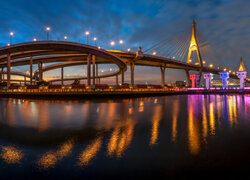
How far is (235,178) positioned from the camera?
8.33 ft

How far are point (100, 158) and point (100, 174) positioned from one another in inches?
22.2

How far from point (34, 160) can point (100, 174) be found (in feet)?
5.12

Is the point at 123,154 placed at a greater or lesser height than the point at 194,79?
lesser

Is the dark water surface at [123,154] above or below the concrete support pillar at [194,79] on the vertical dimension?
below

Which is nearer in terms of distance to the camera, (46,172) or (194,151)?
(46,172)

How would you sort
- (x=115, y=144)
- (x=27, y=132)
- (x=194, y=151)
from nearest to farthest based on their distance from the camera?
(x=194, y=151)
(x=115, y=144)
(x=27, y=132)

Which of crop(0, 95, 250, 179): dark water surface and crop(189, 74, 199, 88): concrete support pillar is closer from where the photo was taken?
crop(0, 95, 250, 179): dark water surface

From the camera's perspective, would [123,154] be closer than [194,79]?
Yes

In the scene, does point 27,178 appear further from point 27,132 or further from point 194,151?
point 194,151

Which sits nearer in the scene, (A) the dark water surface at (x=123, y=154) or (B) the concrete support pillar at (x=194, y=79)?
(A) the dark water surface at (x=123, y=154)

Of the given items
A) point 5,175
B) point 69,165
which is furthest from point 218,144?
point 5,175

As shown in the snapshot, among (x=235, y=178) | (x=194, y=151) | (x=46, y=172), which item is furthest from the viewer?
(x=194, y=151)

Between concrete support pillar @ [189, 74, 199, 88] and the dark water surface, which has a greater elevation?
concrete support pillar @ [189, 74, 199, 88]

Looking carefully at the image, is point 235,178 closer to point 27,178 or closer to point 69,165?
point 69,165
